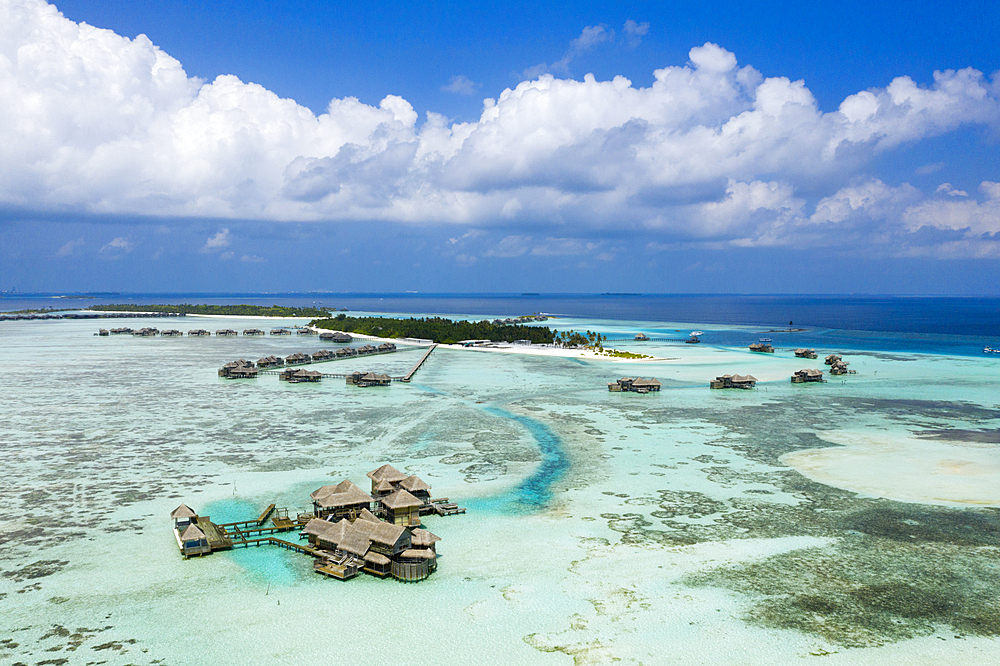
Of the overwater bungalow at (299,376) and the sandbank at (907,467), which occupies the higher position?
the overwater bungalow at (299,376)

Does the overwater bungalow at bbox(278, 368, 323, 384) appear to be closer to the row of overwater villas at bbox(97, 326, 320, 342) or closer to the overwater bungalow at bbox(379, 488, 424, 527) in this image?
the overwater bungalow at bbox(379, 488, 424, 527)

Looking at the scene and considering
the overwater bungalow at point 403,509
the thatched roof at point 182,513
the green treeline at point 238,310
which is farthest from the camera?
the green treeline at point 238,310

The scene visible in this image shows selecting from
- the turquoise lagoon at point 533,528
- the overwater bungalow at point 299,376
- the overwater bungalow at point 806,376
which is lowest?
the turquoise lagoon at point 533,528

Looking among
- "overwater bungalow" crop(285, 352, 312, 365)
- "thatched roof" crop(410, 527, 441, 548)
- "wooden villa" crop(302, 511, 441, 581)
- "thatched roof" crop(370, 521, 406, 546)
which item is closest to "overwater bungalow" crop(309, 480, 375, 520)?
"wooden villa" crop(302, 511, 441, 581)

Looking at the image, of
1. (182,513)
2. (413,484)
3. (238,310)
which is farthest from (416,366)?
(238,310)

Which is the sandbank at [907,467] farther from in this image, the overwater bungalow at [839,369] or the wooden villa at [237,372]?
the wooden villa at [237,372]

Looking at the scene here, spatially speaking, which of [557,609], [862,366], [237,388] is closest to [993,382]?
[862,366]

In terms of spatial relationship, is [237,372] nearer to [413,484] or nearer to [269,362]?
[269,362]

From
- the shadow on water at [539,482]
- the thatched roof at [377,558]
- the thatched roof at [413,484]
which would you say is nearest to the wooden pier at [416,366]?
the shadow on water at [539,482]
